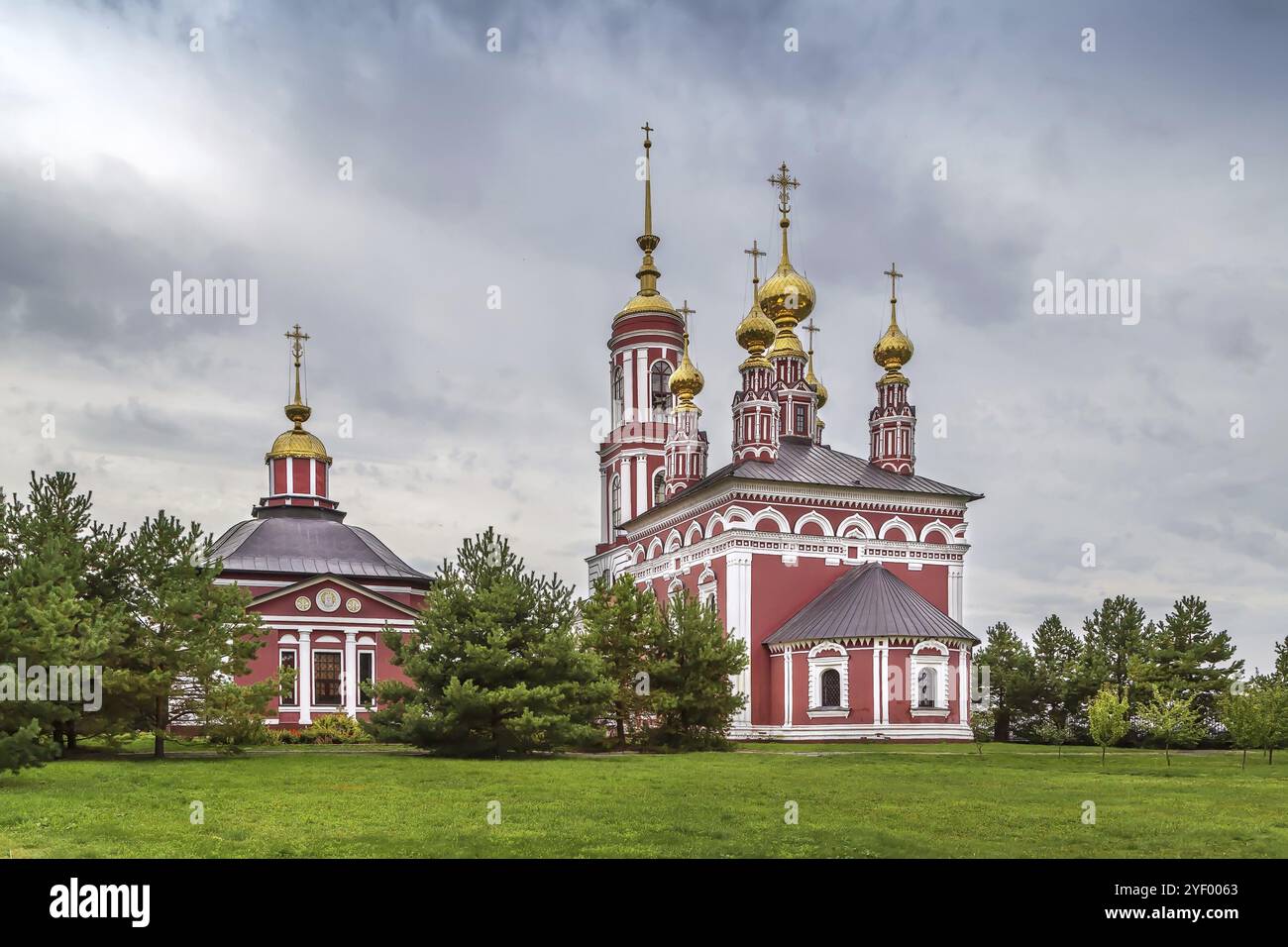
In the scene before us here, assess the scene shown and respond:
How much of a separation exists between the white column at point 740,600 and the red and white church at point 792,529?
48mm

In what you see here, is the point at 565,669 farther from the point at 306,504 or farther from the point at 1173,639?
the point at 306,504

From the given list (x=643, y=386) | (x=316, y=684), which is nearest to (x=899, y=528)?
(x=643, y=386)

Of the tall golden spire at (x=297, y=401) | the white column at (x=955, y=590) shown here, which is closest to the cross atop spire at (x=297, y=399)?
the tall golden spire at (x=297, y=401)

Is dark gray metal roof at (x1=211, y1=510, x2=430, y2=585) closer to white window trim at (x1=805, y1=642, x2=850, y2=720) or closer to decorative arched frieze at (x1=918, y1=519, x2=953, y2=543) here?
white window trim at (x1=805, y1=642, x2=850, y2=720)

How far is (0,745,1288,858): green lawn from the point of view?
1265cm

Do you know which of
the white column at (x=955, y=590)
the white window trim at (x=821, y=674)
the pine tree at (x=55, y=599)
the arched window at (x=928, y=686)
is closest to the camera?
the pine tree at (x=55, y=599)

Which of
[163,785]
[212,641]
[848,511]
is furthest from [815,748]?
[163,785]

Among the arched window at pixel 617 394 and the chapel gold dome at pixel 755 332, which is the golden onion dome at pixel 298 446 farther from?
the chapel gold dome at pixel 755 332

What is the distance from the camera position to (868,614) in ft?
130

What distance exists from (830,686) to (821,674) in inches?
19.8

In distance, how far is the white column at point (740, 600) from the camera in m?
42.2

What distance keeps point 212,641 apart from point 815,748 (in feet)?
53.1

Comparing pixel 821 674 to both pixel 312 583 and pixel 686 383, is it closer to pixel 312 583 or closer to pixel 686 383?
pixel 686 383

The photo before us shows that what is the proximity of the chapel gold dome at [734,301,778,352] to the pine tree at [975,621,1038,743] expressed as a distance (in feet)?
A: 50.8
